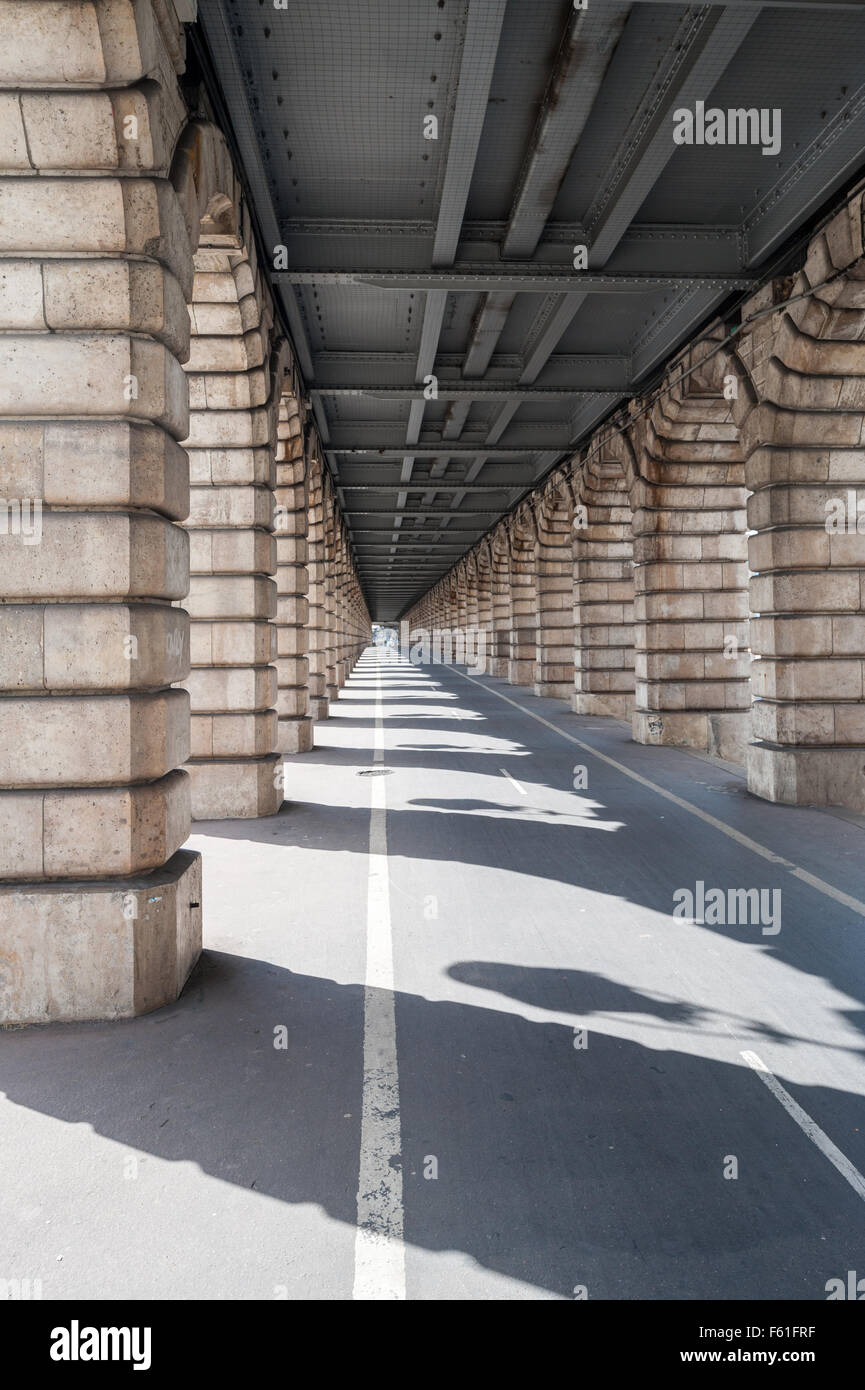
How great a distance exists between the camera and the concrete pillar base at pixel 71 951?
473 centimetres

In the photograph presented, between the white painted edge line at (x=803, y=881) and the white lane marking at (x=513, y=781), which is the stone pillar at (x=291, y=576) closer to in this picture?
the white lane marking at (x=513, y=781)

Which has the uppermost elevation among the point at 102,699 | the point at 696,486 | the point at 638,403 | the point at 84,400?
the point at 638,403

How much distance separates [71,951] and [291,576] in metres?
10.9

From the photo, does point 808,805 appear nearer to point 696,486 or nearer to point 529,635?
point 696,486

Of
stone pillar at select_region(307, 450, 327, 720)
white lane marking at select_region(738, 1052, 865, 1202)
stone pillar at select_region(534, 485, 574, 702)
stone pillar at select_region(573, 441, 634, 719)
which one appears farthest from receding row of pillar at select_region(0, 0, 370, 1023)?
stone pillar at select_region(534, 485, 574, 702)

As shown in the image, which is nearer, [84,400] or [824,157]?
[84,400]

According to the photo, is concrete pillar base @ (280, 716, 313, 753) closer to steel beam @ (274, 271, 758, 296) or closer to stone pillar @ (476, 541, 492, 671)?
steel beam @ (274, 271, 758, 296)

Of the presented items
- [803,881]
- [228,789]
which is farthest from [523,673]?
[803,881]

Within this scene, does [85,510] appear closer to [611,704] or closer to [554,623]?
[611,704]

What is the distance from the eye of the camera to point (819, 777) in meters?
10.6

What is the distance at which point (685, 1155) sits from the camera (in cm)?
341

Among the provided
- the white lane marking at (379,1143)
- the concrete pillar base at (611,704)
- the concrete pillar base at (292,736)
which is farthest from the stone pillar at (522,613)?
the white lane marking at (379,1143)

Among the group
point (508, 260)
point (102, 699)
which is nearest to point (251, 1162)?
point (102, 699)
